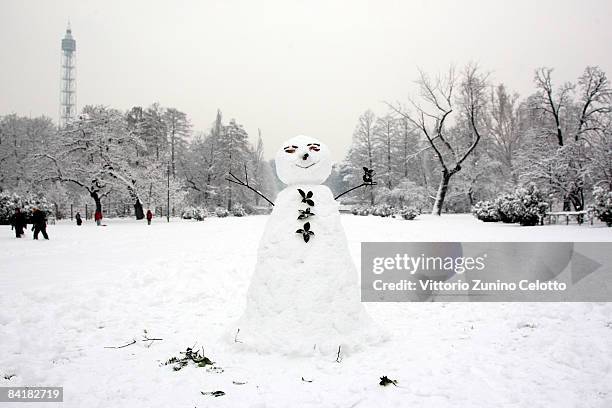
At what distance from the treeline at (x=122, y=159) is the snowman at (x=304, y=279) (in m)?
27.7

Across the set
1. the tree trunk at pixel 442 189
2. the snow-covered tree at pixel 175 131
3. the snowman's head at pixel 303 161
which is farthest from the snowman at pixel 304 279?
the snow-covered tree at pixel 175 131

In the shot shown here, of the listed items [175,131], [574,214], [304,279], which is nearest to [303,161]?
[304,279]

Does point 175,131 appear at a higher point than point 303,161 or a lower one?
higher

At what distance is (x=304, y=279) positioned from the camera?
190 inches

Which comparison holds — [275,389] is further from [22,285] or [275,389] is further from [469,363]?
[22,285]

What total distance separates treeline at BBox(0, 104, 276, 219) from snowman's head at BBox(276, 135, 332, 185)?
27624 millimetres

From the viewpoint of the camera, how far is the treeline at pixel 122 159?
30.1 m

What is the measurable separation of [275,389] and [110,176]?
3161cm

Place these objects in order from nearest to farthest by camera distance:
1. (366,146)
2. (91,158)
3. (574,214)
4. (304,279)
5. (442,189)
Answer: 1. (304,279)
2. (574,214)
3. (442,189)
4. (91,158)
5. (366,146)

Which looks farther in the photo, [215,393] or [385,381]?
[385,381]

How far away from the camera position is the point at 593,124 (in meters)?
23.0

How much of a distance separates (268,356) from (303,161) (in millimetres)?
2796

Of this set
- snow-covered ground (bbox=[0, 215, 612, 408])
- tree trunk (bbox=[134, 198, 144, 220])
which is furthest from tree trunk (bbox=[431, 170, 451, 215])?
tree trunk (bbox=[134, 198, 144, 220])

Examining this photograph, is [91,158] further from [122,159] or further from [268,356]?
[268,356]
